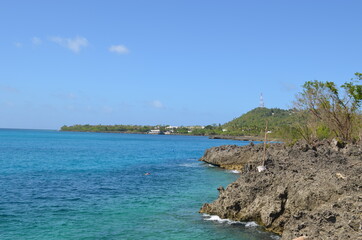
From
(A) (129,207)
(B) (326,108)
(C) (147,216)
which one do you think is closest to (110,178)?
(A) (129,207)

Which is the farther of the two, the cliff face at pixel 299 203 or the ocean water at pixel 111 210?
the ocean water at pixel 111 210

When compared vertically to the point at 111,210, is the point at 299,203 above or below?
above

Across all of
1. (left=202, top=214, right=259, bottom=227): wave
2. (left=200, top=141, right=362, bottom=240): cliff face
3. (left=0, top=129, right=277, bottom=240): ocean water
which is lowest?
(left=0, top=129, right=277, bottom=240): ocean water

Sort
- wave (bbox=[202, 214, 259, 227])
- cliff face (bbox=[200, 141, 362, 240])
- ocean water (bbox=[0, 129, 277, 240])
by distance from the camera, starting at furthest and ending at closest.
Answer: wave (bbox=[202, 214, 259, 227])
ocean water (bbox=[0, 129, 277, 240])
cliff face (bbox=[200, 141, 362, 240])

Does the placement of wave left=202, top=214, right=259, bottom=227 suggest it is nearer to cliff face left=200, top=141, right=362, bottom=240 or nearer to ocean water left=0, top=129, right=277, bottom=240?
ocean water left=0, top=129, right=277, bottom=240

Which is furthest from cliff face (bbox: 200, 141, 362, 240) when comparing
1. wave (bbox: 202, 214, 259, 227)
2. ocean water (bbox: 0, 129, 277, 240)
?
ocean water (bbox: 0, 129, 277, 240)

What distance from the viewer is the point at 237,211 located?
21391 millimetres

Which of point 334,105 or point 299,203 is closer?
point 299,203

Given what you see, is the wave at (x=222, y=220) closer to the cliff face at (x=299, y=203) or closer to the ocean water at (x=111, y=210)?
the ocean water at (x=111, y=210)

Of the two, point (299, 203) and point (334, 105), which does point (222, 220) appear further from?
point (334, 105)

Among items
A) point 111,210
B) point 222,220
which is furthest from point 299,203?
point 111,210

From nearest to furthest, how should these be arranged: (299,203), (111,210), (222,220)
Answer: (299,203), (222,220), (111,210)

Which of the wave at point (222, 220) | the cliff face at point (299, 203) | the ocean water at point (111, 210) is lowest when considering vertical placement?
the ocean water at point (111, 210)

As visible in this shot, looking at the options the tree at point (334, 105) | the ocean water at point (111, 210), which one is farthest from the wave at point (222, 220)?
the tree at point (334, 105)
